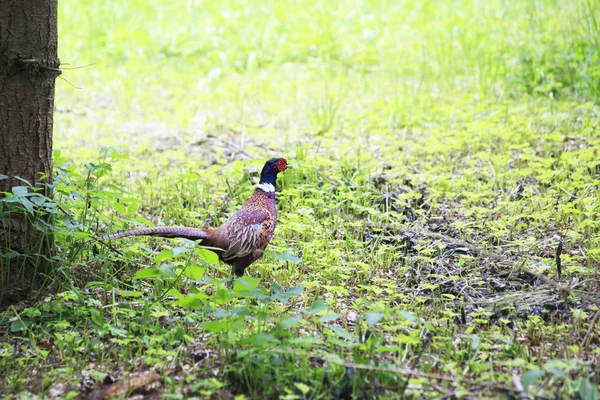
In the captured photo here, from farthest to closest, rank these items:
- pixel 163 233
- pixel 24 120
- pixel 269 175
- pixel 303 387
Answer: pixel 269 175 → pixel 163 233 → pixel 24 120 → pixel 303 387

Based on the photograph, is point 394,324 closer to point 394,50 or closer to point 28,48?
point 28,48

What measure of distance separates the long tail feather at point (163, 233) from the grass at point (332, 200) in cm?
10

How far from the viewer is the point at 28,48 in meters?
3.50


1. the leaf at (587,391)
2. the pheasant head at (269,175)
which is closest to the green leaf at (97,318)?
the pheasant head at (269,175)

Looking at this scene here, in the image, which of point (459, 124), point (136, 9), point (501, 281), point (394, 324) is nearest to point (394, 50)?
point (459, 124)

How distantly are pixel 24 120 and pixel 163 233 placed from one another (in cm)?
99

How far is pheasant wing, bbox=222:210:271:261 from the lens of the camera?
3910 mm

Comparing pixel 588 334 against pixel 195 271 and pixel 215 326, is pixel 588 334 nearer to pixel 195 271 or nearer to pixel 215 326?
pixel 215 326

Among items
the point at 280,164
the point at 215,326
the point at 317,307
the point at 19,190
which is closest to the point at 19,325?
the point at 19,190

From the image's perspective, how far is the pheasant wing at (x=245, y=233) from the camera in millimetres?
3910

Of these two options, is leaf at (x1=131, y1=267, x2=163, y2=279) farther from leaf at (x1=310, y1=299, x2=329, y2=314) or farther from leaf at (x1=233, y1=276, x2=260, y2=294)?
leaf at (x1=310, y1=299, x2=329, y2=314)

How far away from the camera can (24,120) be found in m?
3.55

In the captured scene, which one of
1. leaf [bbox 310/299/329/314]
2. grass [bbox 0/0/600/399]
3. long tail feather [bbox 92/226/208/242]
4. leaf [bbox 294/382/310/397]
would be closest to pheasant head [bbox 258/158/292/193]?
grass [bbox 0/0/600/399]

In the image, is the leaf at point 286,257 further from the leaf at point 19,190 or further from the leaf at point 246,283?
the leaf at point 19,190
